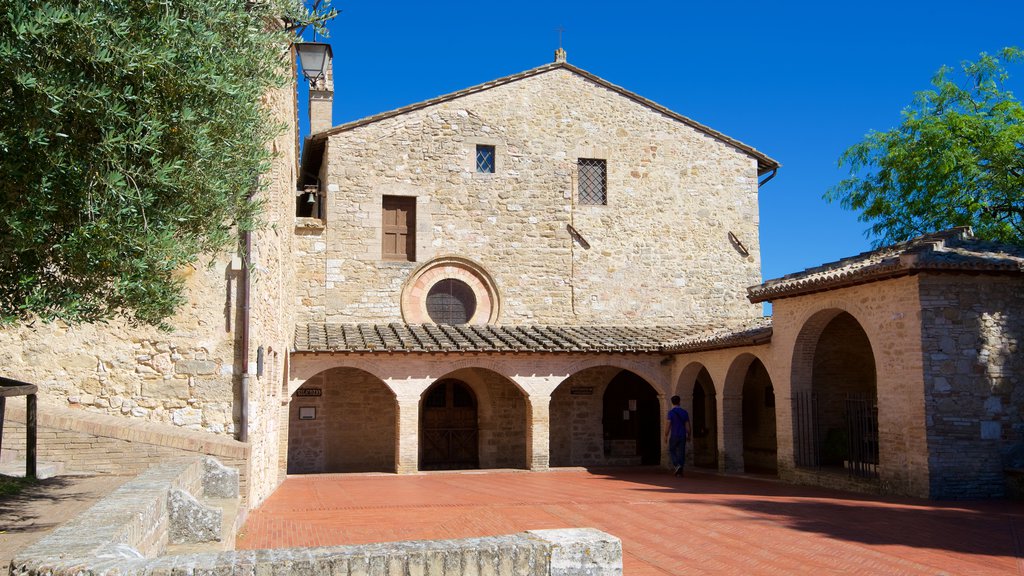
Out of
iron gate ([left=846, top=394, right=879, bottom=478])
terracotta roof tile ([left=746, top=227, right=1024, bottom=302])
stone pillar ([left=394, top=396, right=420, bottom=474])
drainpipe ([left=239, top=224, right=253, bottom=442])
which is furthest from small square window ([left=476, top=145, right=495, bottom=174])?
drainpipe ([left=239, top=224, right=253, bottom=442])

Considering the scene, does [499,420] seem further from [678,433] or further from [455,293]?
[678,433]

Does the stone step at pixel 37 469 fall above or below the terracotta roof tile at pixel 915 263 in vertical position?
below

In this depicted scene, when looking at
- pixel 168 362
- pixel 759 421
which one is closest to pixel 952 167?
pixel 759 421

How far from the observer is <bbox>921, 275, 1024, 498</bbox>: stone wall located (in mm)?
11781

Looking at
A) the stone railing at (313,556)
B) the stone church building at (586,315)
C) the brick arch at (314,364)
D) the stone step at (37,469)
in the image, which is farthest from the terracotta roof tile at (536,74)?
the stone railing at (313,556)

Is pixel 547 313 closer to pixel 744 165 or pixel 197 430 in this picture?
pixel 744 165

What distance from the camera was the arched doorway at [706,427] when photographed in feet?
67.4

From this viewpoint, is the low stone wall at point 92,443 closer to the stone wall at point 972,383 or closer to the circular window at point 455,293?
the stone wall at point 972,383

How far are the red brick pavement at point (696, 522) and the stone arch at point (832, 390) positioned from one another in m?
1.10

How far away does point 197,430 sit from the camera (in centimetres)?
963

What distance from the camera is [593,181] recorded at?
20.6m

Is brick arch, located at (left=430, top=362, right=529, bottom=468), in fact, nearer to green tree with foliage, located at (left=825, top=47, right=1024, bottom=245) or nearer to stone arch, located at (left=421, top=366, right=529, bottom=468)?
stone arch, located at (left=421, top=366, right=529, bottom=468)

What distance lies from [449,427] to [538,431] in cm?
272

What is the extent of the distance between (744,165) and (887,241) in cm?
456
